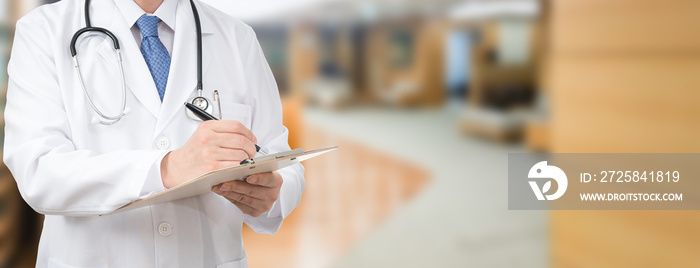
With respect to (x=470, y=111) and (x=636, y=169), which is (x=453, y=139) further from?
(x=636, y=169)

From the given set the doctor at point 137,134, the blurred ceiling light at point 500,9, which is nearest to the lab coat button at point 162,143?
the doctor at point 137,134

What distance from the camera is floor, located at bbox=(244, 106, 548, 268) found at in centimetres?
281

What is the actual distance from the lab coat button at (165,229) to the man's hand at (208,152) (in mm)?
114

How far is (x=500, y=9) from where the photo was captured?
4.29 metres

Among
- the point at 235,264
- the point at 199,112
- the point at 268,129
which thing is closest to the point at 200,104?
the point at 199,112

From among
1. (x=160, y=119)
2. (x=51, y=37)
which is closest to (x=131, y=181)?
(x=160, y=119)

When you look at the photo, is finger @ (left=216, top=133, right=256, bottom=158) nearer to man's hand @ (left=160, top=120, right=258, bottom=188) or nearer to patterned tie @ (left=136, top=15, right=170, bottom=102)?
man's hand @ (left=160, top=120, right=258, bottom=188)

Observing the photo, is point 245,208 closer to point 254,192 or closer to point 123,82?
point 254,192

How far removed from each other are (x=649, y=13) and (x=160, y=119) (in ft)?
4.15

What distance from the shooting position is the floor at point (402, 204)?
2811 mm

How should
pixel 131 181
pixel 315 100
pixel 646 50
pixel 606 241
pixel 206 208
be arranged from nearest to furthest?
pixel 131 181, pixel 206 208, pixel 646 50, pixel 606 241, pixel 315 100

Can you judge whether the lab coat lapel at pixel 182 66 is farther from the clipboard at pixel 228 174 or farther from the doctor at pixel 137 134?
the clipboard at pixel 228 174

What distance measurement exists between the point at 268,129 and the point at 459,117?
3.94 m

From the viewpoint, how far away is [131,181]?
2.21 feet
